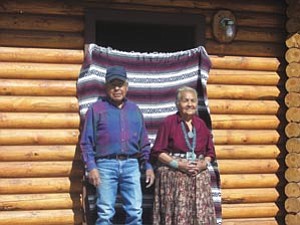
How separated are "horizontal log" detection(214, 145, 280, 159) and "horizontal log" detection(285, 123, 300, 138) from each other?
0.84ft

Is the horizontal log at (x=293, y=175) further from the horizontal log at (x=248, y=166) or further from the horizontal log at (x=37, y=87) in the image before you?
the horizontal log at (x=37, y=87)

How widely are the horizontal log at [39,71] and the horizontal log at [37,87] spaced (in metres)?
0.05

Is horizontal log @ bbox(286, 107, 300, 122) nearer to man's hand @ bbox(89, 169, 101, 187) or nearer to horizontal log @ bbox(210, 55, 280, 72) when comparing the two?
horizontal log @ bbox(210, 55, 280, 72)

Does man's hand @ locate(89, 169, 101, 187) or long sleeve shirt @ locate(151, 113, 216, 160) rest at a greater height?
long sleeve shirt @ locate(151, 113, 216, 160)

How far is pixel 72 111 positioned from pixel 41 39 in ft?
2.74

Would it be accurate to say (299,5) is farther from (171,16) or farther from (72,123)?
(72,123)

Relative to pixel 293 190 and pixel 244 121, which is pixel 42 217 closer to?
pixel 244 121

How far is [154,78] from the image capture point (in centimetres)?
687

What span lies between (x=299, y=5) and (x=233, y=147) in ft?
6.06

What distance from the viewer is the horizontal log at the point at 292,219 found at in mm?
7215

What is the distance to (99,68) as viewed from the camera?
261 inches

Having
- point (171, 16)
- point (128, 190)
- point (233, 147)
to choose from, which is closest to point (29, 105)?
point (128, 190)

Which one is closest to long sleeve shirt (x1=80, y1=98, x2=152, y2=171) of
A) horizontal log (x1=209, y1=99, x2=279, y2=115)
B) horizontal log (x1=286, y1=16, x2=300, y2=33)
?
horizontal log (x1=209, y1=99, x2=279, y2=115)

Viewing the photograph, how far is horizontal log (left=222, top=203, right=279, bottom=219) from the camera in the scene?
715 centimetres
